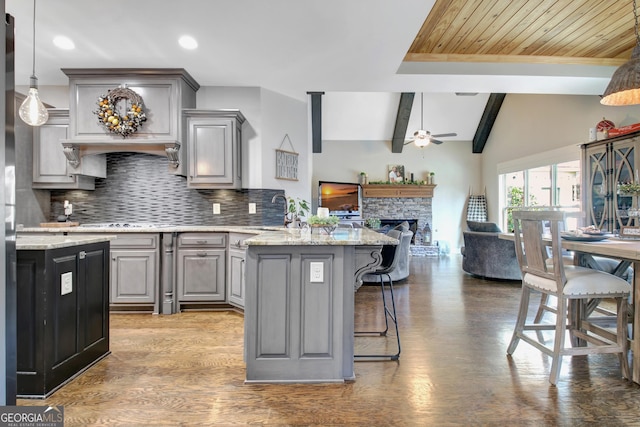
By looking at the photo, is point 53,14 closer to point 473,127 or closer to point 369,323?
point 369,323

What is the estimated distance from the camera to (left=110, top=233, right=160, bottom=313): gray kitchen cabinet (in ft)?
12.1

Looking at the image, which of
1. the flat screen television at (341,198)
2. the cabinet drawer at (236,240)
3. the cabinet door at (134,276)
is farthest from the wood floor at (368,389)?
the flat screen television at (341,198)

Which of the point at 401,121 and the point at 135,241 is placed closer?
the point at 135,241

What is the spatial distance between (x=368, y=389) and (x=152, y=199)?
11.6ft

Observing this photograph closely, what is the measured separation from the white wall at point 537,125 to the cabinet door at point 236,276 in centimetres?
557

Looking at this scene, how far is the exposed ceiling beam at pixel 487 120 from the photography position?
8.20m

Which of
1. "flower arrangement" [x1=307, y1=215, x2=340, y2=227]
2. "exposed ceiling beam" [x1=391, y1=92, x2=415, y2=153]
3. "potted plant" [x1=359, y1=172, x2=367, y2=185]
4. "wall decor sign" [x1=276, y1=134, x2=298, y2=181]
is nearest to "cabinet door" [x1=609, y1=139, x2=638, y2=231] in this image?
"flower arrangement" [x1=307, y1=215, x2=340, y2=227]

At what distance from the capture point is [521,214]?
247 centimetres

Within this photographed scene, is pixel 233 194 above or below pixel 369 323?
above

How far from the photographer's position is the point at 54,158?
4.02 meters

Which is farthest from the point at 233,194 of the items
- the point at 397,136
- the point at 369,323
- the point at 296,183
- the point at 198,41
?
the point at 397,136

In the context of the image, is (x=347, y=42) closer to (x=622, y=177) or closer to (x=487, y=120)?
(x=622, y=177)

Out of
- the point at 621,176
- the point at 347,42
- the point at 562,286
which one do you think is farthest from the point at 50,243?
the point at 621,176

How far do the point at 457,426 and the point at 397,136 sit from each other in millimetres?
8100
